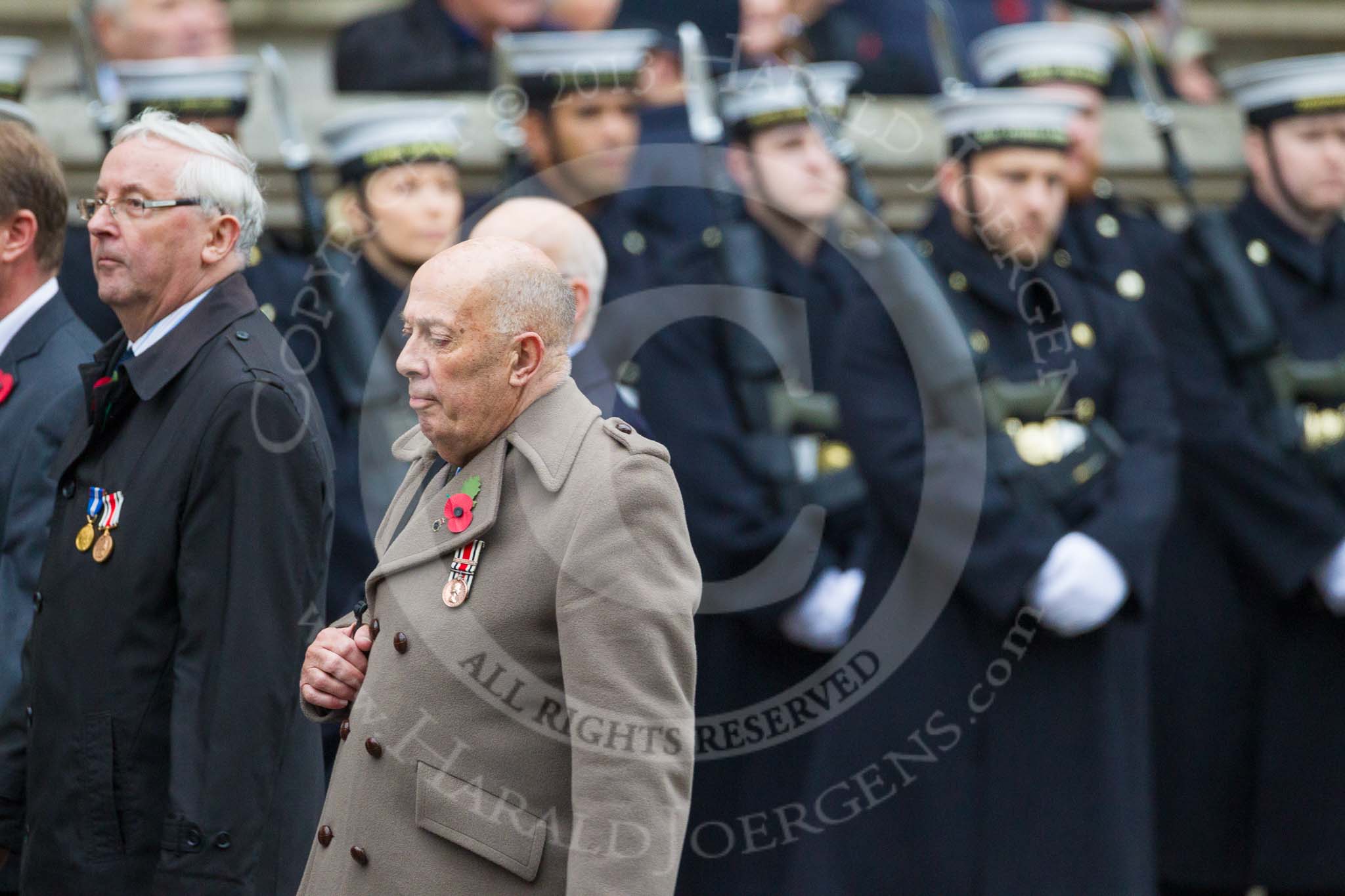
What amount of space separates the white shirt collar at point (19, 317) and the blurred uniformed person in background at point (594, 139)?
68.6 inches

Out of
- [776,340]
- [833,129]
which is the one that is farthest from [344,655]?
[833,129]

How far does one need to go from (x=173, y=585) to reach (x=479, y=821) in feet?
2.33

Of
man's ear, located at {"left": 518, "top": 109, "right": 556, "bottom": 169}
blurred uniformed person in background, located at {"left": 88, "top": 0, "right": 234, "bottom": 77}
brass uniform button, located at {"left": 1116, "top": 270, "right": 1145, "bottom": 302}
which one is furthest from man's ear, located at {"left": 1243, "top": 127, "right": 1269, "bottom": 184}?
blurred uniformed person in background, located at {"left": 88, "top": 0, "right": 234, "bottom": 77}

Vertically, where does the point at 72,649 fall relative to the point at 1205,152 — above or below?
below

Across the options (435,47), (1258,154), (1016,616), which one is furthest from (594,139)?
(1258,154)

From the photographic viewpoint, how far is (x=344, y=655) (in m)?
2.72

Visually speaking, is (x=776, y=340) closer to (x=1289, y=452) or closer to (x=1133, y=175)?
(x=1289, y=452)

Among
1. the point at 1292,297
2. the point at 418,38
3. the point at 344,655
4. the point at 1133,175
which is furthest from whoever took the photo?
the point at 1133,175

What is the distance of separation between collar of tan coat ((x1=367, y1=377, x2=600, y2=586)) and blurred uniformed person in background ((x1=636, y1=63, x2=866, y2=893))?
197 centimetres

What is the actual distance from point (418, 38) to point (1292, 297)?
2.69m

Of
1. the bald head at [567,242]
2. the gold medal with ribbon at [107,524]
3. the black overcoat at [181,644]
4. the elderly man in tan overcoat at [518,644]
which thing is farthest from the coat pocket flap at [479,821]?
the bald head at [567,242]

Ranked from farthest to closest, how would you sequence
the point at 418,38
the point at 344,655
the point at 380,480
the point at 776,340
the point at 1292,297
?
the point at 418,38
the point at 1292,297
the point at 776,340
the point at 380,480
the point at 344,655

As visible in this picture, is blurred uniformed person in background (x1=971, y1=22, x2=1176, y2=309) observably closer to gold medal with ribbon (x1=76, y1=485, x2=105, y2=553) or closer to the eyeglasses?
the eyeglasses

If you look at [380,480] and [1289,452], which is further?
[1289,452]
